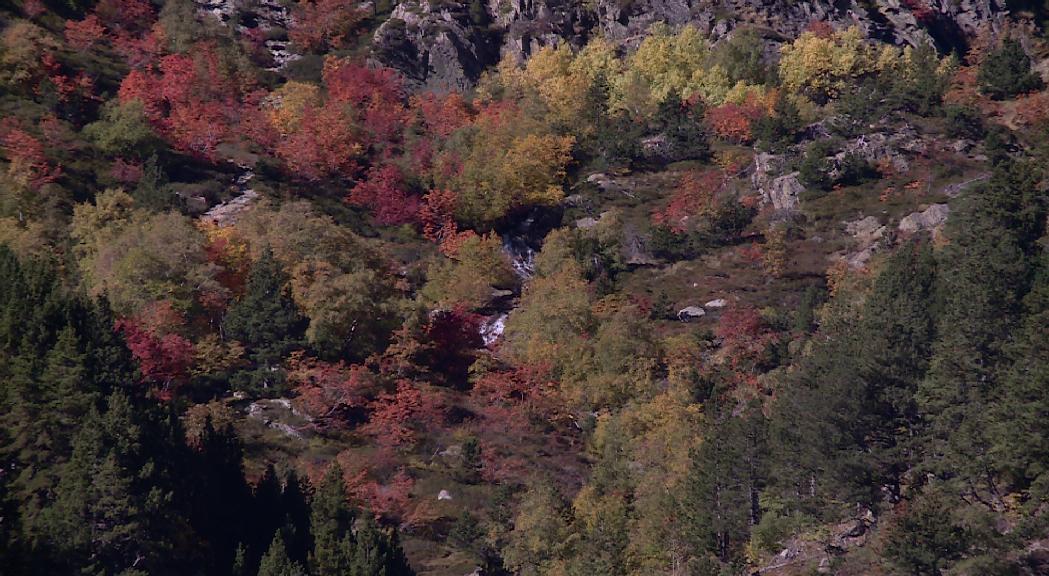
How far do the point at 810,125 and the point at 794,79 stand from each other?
44.1 ft

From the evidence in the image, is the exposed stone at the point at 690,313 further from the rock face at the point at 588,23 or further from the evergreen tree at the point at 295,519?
the rock face at the point at 588,23

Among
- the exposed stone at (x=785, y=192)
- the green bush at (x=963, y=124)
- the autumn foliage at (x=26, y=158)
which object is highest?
the autumn foliage at (x=26, y=158)

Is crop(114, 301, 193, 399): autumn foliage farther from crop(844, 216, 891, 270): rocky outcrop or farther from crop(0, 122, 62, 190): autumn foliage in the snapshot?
crop(844, 216, 891, 270): rocky outcrop

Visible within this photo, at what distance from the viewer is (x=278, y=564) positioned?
176 feet

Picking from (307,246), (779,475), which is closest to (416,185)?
(307,246)

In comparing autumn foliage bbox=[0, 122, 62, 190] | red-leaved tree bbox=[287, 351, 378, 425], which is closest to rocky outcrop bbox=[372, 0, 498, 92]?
autumn foliage bbox=[0, 122, 62, 190]

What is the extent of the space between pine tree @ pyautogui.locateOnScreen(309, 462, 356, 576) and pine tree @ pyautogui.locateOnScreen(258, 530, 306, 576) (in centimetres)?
242

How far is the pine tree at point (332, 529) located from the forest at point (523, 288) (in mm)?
192

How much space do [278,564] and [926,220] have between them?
5964 cm

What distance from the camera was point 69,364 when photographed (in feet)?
189

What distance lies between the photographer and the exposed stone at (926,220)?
9081cm

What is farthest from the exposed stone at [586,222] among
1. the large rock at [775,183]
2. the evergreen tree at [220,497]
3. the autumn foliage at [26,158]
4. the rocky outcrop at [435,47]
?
the evergreen tree at [220,497]

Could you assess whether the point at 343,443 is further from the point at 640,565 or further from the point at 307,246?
the point at 640,565

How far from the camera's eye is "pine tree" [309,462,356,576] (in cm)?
5675
